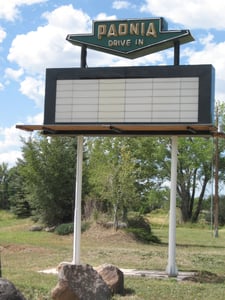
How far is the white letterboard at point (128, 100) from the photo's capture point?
15.0 meters

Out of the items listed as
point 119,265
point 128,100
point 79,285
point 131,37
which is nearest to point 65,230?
point 119,265

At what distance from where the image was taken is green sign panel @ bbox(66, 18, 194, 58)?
15430mm

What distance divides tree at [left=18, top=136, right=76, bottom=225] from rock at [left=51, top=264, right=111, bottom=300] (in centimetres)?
2685

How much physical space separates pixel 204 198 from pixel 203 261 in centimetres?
4157

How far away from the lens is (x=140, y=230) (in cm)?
2980

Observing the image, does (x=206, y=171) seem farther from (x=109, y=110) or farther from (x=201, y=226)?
(x=109, y=110)

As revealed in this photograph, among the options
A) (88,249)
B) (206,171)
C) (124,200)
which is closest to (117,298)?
(88,249)

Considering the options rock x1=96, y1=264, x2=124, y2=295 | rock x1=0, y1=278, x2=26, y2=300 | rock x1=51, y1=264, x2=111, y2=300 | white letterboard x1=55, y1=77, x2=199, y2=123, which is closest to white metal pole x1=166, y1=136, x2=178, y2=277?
white letterboard x1=55, y1=77, x2=199, y2=123

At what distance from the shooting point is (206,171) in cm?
5731

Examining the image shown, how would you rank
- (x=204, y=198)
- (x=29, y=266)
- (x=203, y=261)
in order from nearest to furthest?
(x=29, y=266) < (x=203, y=261) < (x=204, y=198)

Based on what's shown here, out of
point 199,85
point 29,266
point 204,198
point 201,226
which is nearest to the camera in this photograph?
point 199,85

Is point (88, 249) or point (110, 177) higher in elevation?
point (110, 177)

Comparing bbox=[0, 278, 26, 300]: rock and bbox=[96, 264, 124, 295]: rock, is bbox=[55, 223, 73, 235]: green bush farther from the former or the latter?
bbox=[0, 278, 26, 300]: rock

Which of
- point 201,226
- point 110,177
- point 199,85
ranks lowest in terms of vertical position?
point 201,226
